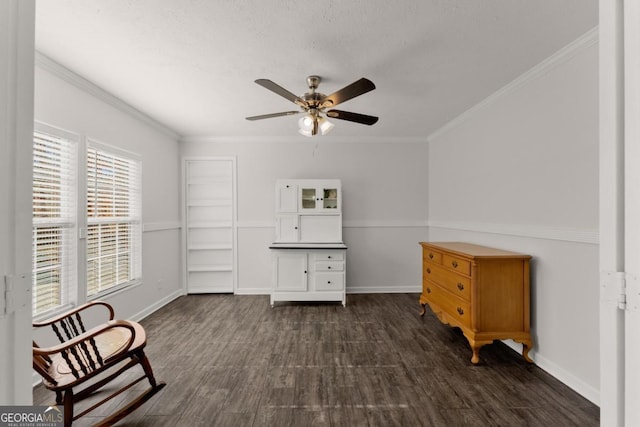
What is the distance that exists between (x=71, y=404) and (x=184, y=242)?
10.2 feet

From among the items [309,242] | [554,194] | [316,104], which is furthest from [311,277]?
[554,194]

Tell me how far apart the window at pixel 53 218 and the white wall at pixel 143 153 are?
0.68 ft

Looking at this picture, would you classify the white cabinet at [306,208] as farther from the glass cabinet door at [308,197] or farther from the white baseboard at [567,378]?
the white baseboard at [567,378]

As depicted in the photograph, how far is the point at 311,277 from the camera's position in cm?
417

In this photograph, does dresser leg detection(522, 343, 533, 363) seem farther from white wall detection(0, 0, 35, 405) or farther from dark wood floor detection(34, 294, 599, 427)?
white wall detection(0, 0, 35, 405)

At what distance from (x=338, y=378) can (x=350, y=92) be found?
7.37 ft

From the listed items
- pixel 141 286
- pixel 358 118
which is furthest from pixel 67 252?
pixel 358 118

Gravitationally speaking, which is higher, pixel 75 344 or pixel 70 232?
pixel 70 232

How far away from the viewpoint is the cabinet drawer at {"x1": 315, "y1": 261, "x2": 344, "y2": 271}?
416 cm

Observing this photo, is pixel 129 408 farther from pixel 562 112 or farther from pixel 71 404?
pixel 562 112

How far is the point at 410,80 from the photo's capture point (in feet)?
9.12

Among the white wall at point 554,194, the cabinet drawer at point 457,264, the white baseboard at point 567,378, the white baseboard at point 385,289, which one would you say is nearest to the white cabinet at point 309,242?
the white baseboard at point 385,289

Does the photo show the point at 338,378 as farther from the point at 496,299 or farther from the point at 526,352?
the point at 526,352

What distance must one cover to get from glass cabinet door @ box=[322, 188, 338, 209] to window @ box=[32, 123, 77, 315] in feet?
9.70
